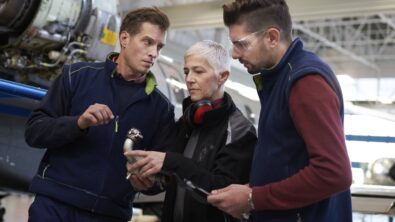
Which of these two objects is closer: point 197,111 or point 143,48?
point 197,111

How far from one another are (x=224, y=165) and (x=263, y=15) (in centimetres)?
68

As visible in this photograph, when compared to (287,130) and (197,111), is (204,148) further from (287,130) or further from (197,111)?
(287,130)

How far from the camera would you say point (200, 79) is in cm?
252

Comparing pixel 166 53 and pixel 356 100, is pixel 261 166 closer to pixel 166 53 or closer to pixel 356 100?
pixel 166 53

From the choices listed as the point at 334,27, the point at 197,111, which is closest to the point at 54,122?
the point at 197,111

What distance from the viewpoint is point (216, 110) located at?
8.04 ft

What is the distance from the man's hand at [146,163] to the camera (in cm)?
217

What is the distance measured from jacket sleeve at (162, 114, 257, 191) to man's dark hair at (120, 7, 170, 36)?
2.20ft

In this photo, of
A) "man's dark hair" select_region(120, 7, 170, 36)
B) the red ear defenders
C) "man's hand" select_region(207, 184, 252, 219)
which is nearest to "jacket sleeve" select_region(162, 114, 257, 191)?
the red ear defenders

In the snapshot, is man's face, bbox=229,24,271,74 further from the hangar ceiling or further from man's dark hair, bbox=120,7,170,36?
the hangar ceiling

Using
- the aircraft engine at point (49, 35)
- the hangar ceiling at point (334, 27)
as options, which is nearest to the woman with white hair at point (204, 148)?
the aircraft engine at point (49, 35)

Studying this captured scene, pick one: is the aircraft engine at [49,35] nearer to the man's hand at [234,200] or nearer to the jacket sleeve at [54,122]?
the jacket sleeve at [54,122]

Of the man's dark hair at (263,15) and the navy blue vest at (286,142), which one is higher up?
the man's dark hair at (263,15)

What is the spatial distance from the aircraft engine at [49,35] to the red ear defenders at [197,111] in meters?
2.84
